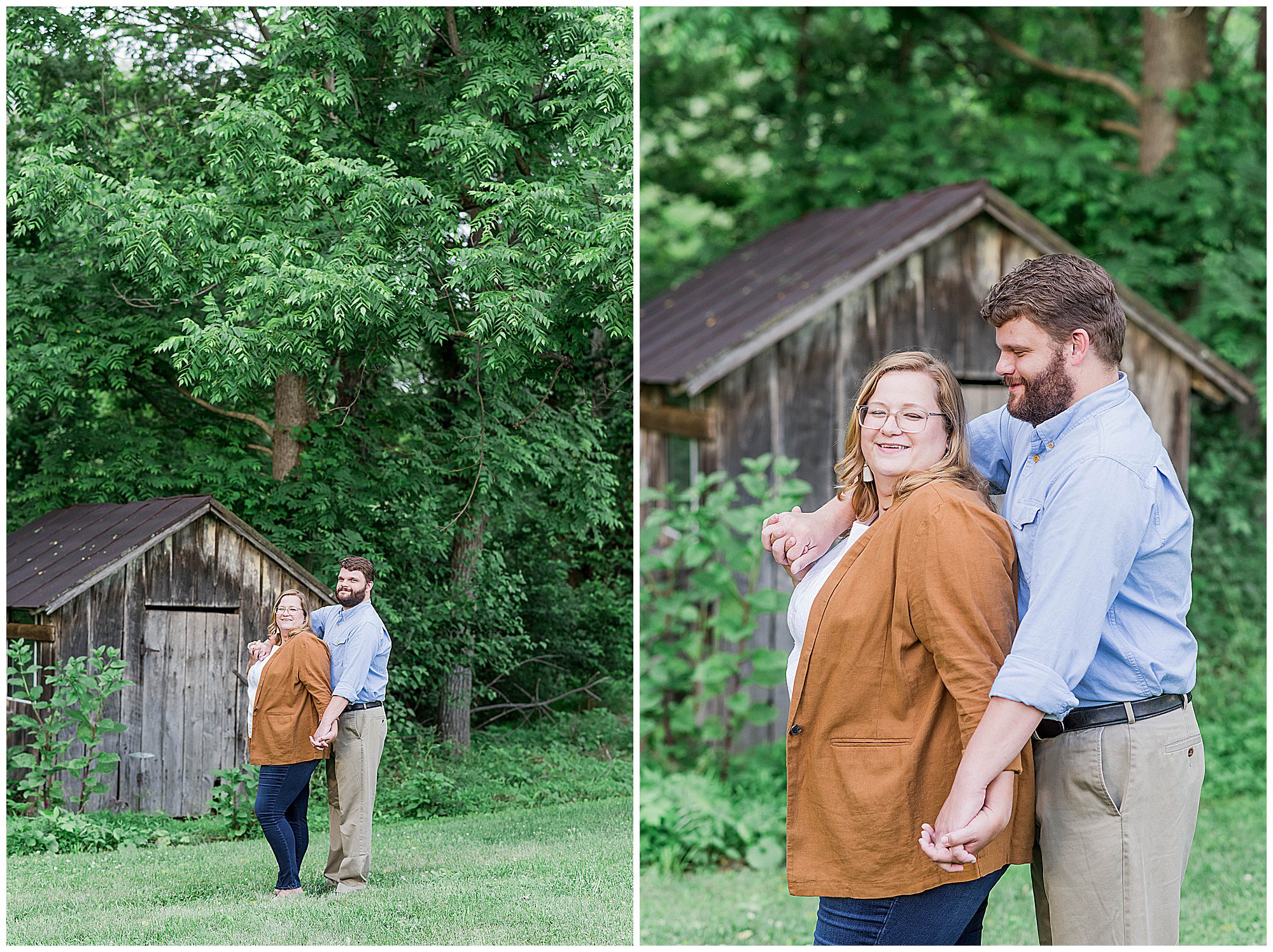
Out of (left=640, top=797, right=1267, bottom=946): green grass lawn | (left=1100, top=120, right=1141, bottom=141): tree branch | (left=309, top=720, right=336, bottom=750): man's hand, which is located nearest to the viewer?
(left=309, top=720, right=336, bottom=750): man's hand

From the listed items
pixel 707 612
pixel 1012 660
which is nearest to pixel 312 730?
pixel 1012 660

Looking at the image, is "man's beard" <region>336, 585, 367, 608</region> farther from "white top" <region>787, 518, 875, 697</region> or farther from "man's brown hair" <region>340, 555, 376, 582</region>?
"white top" <region>787, 518, 875, 697</region>

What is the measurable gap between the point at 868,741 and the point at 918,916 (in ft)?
1.24

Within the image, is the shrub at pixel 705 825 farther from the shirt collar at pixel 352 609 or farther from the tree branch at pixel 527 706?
the shirt collar at pixel 352 609

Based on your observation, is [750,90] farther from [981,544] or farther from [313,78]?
[981,544]

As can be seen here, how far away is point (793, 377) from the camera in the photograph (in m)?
6.09

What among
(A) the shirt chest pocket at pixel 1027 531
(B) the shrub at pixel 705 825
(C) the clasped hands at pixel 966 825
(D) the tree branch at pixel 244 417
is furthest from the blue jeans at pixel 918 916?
(B) the shrub at pixel 705 825

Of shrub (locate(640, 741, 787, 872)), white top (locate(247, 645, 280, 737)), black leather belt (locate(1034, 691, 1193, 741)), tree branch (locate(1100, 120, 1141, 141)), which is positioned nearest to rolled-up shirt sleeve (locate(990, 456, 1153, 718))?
black leather belt (locate(1034, 691, 1193, 741))

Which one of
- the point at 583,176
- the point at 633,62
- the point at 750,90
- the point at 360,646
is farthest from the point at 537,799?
the point at 750,90

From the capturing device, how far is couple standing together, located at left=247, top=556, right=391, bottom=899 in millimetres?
3289

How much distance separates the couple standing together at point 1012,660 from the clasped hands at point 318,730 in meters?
1.52

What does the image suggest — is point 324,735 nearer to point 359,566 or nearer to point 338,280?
point 359,566

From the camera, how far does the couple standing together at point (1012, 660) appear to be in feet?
6.98

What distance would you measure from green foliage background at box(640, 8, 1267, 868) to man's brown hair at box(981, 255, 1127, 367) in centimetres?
400
